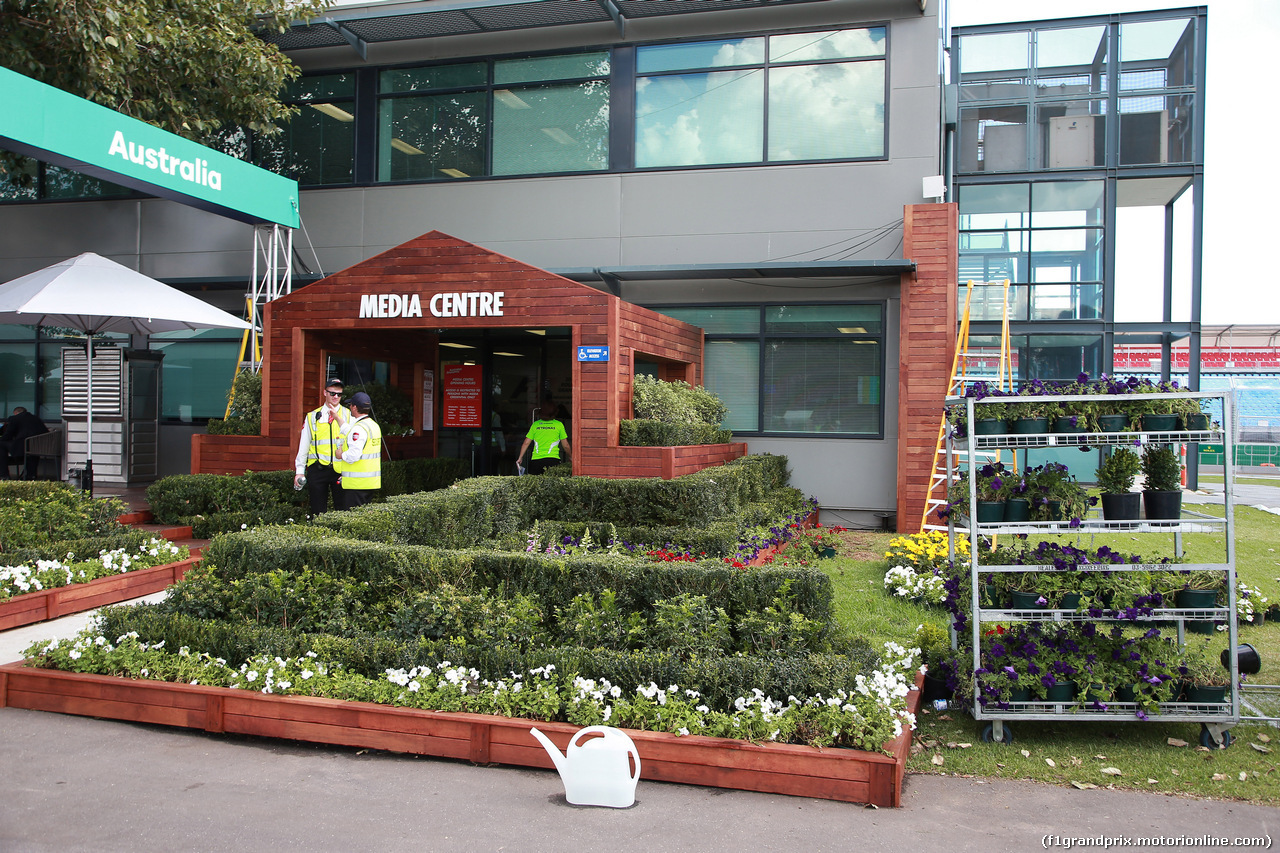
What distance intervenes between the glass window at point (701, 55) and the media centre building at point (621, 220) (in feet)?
0.10

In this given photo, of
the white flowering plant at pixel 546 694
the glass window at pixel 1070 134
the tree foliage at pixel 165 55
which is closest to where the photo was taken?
the white flowering plant at pixel 546 694

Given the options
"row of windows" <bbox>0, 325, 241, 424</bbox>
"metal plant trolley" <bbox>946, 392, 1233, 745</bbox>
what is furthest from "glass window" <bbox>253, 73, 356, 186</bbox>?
"metal plant trolley" <bbox>946, 392, 1233, 745</bbox>

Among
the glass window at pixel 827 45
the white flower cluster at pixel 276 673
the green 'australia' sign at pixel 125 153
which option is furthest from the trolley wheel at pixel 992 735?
the glass window at pixel 827 45

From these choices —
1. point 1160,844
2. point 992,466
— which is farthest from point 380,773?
point 992,466

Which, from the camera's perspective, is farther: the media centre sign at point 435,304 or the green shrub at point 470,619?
the media centre sign at point 435,304

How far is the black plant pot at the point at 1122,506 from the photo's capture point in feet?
16.9

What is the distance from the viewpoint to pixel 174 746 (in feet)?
15.1

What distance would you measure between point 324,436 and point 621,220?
21.0 ft

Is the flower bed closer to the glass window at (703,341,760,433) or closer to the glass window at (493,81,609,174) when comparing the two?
the glass window at (703,341,760,433)

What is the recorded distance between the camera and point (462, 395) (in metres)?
14.5

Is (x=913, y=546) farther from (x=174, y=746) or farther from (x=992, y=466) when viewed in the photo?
(x=174, y=746)

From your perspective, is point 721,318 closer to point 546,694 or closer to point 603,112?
point 603,112

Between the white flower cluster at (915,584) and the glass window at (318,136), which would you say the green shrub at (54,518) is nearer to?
the white flower cluster at (915,584)

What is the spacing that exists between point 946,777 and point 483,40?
13.3 metres
